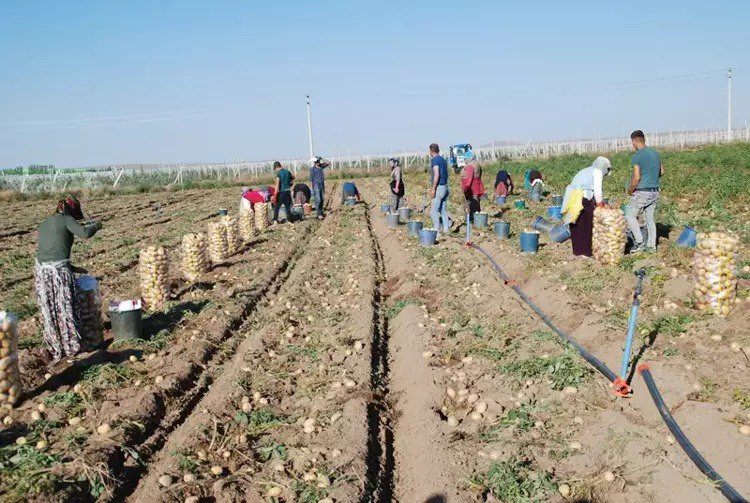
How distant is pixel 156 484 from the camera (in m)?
4.32

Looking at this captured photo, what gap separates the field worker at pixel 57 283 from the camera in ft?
22.1

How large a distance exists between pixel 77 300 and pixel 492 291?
537 centimetres

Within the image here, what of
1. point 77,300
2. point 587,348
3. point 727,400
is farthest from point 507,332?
point 77,300

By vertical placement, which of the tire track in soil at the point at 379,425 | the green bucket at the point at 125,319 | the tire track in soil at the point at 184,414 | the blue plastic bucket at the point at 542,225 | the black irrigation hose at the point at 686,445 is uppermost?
the blue plastic bucket at the point at 542,225

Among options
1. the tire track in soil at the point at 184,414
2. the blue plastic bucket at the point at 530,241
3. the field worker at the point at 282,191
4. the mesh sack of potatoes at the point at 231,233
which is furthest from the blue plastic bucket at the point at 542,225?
the field worker at the point at 282,191

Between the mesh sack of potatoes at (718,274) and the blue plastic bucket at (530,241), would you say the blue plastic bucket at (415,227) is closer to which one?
the blue plastic bucket at (530,241)

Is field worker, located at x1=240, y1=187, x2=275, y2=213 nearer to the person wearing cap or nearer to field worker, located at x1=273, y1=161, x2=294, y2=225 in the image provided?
field worker, located at x1=273, y1=161, x2=294, y2=225

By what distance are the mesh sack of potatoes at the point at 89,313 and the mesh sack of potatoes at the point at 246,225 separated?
7.75 metres

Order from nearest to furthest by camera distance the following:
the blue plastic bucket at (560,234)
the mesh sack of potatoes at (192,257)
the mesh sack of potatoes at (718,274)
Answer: the mesh sack of potatoes at (718,274) → the mesh sack of potatoes at (192,257) → the blue plastic bucket at (560,234)

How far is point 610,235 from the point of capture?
914cm

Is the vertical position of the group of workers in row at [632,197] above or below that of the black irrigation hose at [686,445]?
above

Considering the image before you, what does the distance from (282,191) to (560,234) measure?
27.7ft

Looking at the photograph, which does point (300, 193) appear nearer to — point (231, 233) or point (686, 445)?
point (231, 233)

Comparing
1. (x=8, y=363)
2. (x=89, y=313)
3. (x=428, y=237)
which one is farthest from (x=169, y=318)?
(x=428, y=237)
